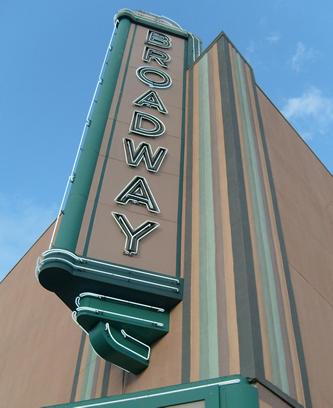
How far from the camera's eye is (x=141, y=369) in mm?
6445

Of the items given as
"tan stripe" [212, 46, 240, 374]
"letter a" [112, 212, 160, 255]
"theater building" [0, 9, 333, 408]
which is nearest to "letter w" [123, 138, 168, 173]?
"theater building" [0, 9, 333, 408]

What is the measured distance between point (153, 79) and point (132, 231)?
4546mm

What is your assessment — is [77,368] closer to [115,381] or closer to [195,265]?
[115,381]

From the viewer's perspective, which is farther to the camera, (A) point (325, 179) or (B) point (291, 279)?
(A) point (325, 179)

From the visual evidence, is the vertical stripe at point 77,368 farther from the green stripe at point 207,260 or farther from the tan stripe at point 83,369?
the green stripe at point 207,260

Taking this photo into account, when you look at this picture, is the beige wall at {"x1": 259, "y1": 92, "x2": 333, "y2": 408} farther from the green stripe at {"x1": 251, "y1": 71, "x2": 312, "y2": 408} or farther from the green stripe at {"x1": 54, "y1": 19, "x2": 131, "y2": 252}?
the green stripe at {"x1": 54, "y1": 19, "x2": 131, "y2": 252}

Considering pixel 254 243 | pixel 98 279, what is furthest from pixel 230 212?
pixel 98 279

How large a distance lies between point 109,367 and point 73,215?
2237mm

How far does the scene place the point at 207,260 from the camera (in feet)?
22.4

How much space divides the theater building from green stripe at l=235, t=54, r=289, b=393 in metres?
0.03

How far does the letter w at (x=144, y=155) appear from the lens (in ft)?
27.1

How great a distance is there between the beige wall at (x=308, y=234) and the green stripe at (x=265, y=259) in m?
0.65

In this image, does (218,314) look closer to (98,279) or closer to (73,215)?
(98,279)

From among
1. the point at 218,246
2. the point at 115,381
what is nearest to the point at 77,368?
the point at 115,381
